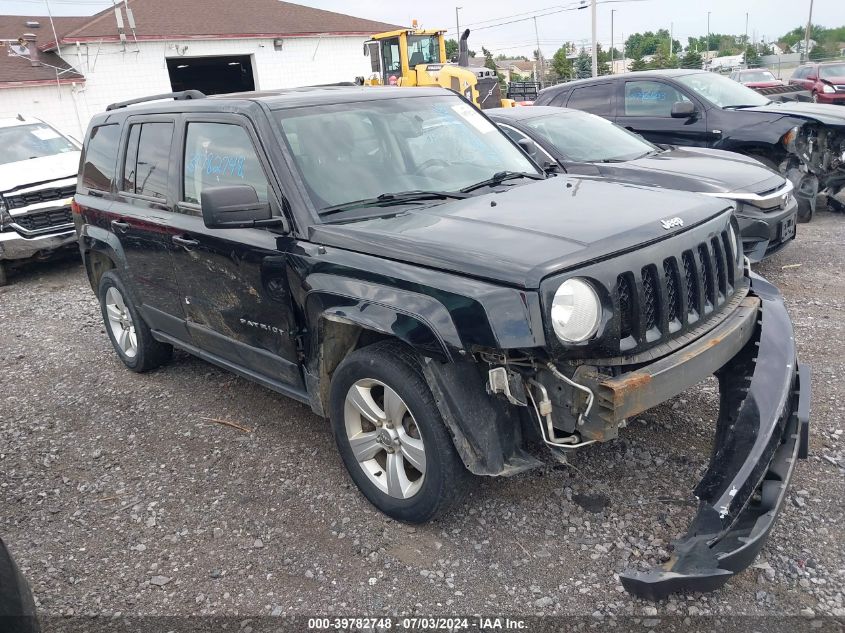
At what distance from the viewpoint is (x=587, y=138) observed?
751cm

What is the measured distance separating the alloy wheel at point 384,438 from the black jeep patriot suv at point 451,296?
0.01 meters

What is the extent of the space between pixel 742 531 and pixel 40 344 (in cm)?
629

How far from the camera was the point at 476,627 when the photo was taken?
9.09ft

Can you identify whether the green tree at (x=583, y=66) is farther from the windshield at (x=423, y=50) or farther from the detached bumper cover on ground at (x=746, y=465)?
the detached bumper cover on ground at (x=746, y=465)

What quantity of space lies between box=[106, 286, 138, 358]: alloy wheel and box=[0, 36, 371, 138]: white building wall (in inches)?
744

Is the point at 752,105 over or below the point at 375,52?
below

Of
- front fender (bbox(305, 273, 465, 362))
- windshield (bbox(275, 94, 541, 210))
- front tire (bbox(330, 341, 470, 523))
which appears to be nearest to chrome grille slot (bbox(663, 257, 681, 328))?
front fender (bbox(305, 273, 465, 362))

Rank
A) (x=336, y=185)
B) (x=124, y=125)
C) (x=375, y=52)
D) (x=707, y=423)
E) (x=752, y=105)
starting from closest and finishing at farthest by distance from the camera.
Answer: (x=336, y=185), (x=707, y=423), (x=124, y=125), (x=752, y=105), (x=375, y=52)

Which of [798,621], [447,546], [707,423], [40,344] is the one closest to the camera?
[798,621]

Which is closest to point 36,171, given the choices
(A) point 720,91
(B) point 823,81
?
(A) point 720,91

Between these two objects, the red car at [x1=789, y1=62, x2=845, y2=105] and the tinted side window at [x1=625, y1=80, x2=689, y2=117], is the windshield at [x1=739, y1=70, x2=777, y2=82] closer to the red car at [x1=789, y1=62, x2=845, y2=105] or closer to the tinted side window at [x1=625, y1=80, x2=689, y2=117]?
the red car at [x1=789, y1=62, x2=845, y2=105]

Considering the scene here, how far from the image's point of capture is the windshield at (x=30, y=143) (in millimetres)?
10000

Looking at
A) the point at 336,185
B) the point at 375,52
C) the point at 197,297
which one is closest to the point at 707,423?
the point at 336,185

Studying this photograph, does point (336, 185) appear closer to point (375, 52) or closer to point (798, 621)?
point (798, 621)
